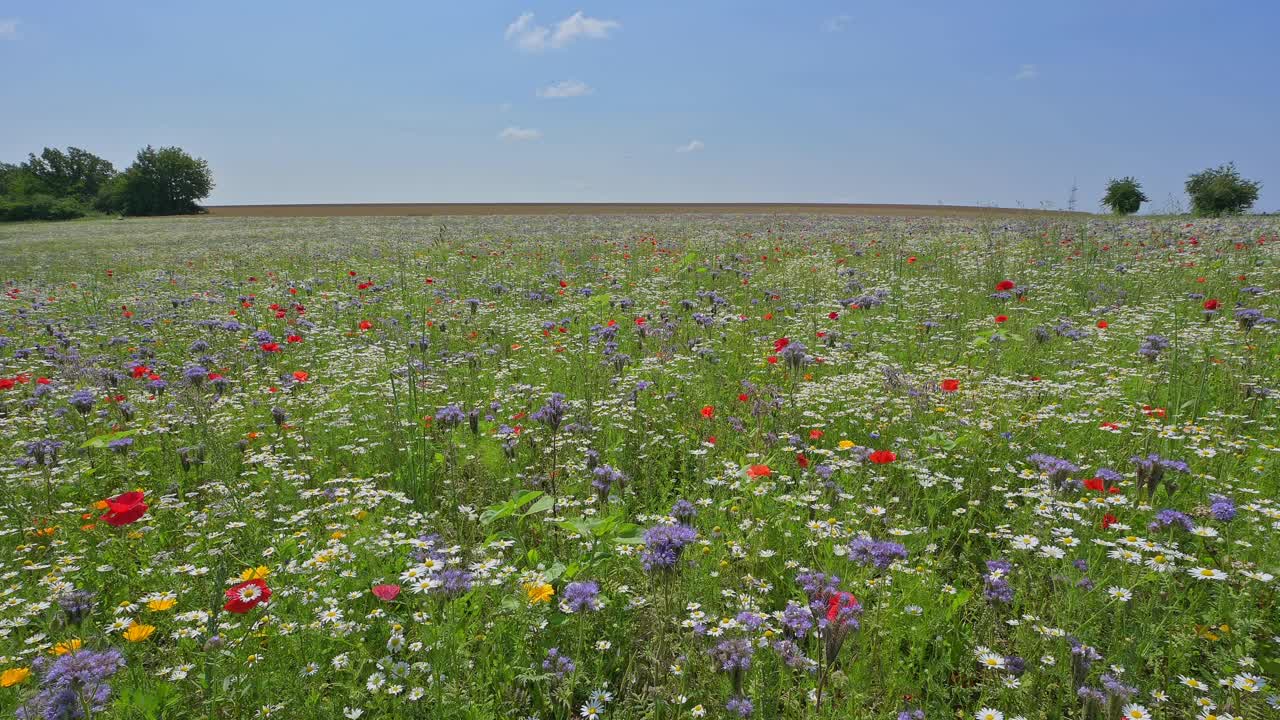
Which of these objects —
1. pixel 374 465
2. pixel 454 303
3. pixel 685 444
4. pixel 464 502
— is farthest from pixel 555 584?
pixel 454 303

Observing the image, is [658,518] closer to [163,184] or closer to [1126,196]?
[1126,196]

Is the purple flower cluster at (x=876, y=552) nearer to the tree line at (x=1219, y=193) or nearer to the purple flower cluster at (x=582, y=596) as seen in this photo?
the purple flower cluster at (x=582, y=596)

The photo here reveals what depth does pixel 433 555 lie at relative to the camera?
9.32 ft

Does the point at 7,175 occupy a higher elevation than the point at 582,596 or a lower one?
higher

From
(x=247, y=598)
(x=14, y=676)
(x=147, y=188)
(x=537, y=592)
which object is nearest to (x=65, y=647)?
(x=14, y=676)

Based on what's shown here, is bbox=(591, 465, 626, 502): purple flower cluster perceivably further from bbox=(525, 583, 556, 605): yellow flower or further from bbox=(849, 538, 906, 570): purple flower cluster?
bbox=(849, 538, 906, 570): purple flower cluster

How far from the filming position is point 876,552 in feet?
8.05

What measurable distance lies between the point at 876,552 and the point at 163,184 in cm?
8456

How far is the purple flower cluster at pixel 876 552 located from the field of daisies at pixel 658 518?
2 centimetres

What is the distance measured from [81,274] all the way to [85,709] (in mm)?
18297

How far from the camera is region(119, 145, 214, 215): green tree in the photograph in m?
A: 64.0

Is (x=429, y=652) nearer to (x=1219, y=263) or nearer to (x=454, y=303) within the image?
(x=454, y=303)

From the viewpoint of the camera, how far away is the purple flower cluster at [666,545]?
2414mm

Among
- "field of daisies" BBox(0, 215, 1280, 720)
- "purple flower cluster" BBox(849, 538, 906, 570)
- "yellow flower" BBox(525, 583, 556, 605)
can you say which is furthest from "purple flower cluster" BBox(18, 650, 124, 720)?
"purple flower cluster" BBox(849, 538, 906, 570)
